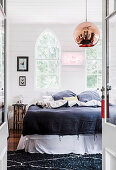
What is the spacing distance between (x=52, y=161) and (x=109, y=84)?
2.28m

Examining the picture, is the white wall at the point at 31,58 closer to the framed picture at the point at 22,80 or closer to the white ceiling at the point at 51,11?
the framed picture at the point at 22,80

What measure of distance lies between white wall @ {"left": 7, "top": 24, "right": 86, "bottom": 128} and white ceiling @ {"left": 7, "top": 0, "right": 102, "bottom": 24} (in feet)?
0.78

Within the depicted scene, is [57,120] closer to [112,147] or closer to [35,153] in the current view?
[35,153]

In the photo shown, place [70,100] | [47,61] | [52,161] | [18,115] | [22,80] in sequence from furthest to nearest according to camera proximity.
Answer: [47,61] → [22,80] → [18,115] → [70,100] → [52,161]

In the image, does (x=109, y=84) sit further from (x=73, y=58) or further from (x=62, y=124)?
(x=73, y=58)

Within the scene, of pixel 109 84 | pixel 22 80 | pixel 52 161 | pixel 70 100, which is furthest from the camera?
pixel 22 80

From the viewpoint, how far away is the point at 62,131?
4.10 meters

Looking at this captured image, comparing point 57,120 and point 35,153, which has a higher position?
point 57,120

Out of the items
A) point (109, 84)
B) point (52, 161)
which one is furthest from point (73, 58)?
point (109, 84)

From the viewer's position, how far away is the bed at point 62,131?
4102 millimetres

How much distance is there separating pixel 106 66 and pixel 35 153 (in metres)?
2.72

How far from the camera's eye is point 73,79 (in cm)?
666

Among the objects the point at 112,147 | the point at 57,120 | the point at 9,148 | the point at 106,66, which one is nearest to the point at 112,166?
the point at 112,147

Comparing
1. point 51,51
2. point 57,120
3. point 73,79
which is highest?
point 51,51
